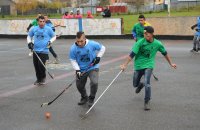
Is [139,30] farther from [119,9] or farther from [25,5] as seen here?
[25,5]

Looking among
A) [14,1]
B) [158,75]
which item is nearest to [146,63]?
[158,75]

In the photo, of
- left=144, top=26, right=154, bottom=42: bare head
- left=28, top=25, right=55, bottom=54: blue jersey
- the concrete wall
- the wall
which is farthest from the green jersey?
the wall

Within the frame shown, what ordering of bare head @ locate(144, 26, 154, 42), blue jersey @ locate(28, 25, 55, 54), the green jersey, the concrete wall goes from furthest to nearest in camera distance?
the concrete wall
the green jersey
blue jersey @ locate(28, 25, 55, 54)
bare head @ locate(144, 26, 154, 42)

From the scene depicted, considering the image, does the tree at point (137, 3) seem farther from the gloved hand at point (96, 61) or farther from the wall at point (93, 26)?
the gloved hand at point (96, 61)

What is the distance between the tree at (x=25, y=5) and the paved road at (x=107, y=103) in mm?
68007

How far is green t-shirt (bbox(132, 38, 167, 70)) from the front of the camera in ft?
27.2

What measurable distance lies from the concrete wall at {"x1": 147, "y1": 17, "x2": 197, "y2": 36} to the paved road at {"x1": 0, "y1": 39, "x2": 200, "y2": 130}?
29.7 feet

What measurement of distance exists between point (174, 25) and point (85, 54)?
16.0 m

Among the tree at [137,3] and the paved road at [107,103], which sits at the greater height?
the tree at [137,3]

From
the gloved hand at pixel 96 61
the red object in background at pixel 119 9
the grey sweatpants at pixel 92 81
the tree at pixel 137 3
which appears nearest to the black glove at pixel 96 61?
the gloved hand at pixel 96 61

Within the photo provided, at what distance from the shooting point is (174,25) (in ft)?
77.1

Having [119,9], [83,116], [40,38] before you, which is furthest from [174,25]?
[119,9]

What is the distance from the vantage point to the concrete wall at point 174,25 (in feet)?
75.6

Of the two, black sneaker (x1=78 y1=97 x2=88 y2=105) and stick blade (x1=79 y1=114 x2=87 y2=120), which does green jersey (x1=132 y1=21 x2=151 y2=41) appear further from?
stick blade (x1=79 y1=114 x2=87 y2=120)
